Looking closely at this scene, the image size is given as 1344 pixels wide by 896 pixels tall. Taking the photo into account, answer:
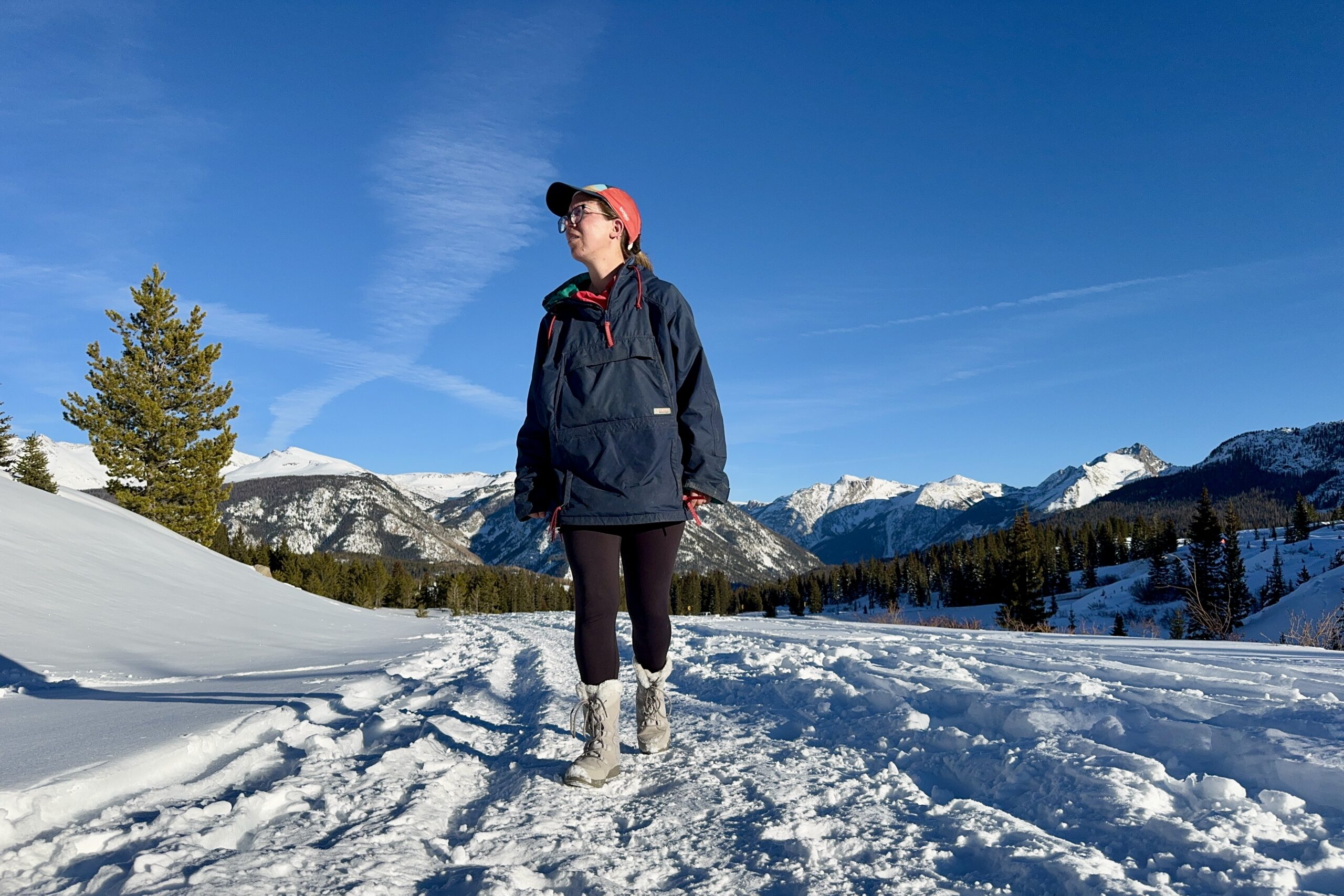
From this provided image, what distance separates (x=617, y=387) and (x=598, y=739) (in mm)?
1417

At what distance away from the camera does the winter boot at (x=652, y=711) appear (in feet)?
10.2

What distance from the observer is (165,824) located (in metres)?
2.06

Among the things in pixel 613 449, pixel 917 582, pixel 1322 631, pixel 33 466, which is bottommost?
pixel 917 582

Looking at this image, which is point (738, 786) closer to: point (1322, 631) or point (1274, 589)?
point (1322, 631)

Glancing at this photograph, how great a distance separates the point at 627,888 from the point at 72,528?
48.5 ft


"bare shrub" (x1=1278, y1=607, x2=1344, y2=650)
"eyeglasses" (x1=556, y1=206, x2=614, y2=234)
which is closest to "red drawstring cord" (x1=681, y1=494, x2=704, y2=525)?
"eyeglasses" (x1=556, y1=206, x2=614, y2=234)

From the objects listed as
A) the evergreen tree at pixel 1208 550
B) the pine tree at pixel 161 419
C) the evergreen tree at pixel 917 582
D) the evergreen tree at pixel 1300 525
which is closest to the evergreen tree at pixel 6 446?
the pine tree at pixel 161 419

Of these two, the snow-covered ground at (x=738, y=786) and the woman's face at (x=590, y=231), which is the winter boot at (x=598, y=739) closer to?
the snow-covered ground at (x=738, y=786)

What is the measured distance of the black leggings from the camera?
9.58 feet

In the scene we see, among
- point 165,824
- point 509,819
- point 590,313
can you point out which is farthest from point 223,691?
point 590,313

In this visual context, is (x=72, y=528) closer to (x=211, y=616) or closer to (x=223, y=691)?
(x=211, y=616)

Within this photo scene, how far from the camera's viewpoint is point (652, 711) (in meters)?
3.16

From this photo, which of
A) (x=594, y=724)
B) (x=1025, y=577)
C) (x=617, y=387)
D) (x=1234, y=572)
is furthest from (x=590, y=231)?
(x=1234, y=572)

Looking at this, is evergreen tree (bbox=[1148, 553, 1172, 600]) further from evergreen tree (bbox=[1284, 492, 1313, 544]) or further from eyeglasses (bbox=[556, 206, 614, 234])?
eyeglasses (bbox=[556, 206, 614, 234])
